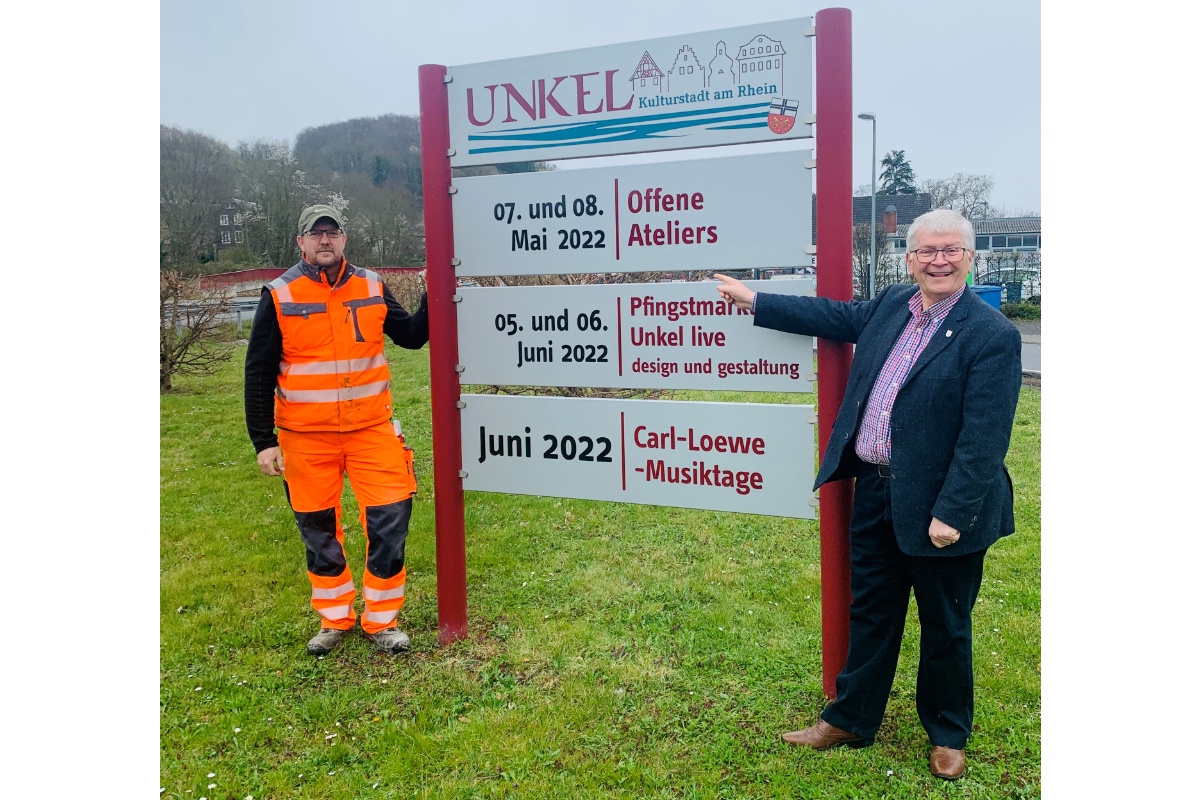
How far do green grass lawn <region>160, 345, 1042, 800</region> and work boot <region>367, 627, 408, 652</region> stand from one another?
65mm

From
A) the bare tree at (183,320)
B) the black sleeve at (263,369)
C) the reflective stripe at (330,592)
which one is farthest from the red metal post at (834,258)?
the bare tree at (183,320)

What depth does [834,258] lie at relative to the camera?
347 cm

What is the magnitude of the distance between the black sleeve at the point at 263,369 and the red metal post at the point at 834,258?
2.59m

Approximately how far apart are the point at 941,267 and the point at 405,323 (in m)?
2.67

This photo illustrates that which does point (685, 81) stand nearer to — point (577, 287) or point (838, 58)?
point (838, 58)

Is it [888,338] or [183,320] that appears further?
[183,320]

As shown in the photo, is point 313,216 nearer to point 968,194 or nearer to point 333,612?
point 333,612

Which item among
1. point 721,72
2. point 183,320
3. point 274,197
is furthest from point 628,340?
point 274,197

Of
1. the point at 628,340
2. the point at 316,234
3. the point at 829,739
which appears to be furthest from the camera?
the point at 316,234

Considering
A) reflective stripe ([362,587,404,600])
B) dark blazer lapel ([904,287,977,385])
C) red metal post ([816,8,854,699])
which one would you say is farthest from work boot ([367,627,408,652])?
dark blazer lapel ([904,287,977,385])

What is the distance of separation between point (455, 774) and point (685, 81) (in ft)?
9.98

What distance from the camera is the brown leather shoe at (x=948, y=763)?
3213mm

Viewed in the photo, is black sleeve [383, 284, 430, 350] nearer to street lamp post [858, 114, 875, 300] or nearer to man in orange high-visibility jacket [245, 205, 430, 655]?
man in orange high-visibility jacket [245, 205, 430, 655]

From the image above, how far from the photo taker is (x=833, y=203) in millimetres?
3438
